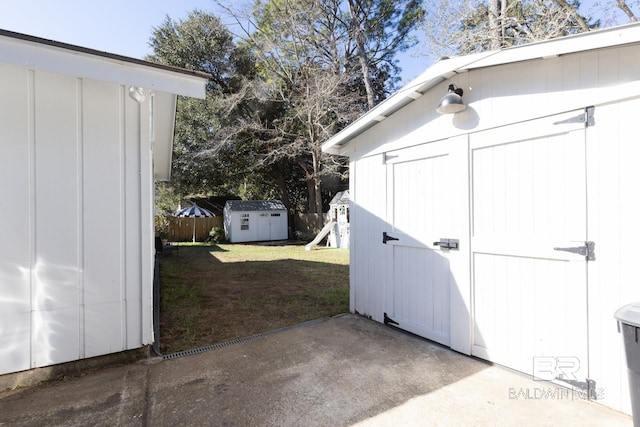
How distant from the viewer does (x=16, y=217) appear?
8.13ft

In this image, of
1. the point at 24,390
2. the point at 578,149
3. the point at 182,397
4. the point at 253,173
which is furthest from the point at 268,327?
the point at 253,173

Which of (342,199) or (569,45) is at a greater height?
(569,45)

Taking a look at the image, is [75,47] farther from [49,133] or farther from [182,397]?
[182,397]

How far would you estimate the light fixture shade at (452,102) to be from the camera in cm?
292

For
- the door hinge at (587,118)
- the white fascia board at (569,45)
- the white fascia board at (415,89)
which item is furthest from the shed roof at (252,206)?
the door hinge at (587,118)

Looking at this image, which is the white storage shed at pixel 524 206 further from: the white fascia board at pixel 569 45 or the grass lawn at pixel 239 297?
the grass lawn at pixel 239 297

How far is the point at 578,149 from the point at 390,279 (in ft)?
7.37

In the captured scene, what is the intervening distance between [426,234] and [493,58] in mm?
1762

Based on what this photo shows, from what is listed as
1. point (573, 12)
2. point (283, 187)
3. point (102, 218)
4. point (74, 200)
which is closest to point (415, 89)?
point (102, 218)

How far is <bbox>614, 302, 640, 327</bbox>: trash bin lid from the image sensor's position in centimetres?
168

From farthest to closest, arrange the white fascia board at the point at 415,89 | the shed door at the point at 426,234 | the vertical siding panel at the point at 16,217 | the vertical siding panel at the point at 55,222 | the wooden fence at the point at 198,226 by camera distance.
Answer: the wooden fence at the point at 198,226, the shed door at the point at 426,234, the white fascia board at the point at 415,89, the vertical siding panel at the point at 55,222, the vertical siding panel at the point at 16,217

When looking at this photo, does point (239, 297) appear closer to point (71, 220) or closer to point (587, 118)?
point (71, 220)

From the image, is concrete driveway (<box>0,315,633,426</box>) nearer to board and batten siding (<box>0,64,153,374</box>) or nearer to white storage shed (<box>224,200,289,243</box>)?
board and batten siding (<box>0,64,153,374</box>)

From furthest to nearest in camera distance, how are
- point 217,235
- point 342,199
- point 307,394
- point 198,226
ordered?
1. point 198,226
2. point 217,235
3. point 342,199
4. point 307,394
